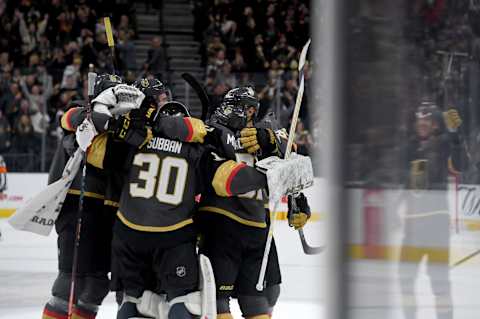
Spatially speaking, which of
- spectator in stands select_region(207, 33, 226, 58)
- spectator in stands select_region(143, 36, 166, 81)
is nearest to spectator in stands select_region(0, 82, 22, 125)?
spectator in stands select_region(143, 36, 166, 81)

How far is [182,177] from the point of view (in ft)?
9.32

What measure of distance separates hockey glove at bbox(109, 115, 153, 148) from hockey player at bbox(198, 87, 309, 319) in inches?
10.8

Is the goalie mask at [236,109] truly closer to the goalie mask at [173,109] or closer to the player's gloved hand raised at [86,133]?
the goalie mask at [173,109]

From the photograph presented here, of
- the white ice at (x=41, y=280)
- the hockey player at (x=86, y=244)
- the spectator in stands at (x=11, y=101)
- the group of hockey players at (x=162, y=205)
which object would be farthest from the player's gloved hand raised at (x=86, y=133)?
the spectator in stands at (x=11, y=101)

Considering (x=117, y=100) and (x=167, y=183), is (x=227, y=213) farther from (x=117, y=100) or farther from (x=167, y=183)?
(x=117, y=100)

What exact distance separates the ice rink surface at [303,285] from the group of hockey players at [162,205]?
319mm

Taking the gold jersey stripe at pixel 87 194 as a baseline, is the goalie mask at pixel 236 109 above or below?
above

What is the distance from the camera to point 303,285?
16.7 feet

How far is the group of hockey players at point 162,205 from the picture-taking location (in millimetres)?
2834

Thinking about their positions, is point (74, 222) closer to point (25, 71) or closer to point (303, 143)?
point (303, 143)

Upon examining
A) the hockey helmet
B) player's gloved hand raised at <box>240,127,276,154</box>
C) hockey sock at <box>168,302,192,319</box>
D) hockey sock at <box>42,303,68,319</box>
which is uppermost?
the hockey helmet

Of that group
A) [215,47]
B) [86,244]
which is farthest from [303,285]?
[215,47]

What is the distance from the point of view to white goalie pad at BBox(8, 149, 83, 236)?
308 centimetres

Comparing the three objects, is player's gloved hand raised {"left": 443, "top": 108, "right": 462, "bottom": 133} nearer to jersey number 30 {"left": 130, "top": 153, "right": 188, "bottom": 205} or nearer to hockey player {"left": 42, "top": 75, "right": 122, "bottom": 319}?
jersey number 30 {"left": 130, "top": 153, "right": 188, "bottom": 205}
